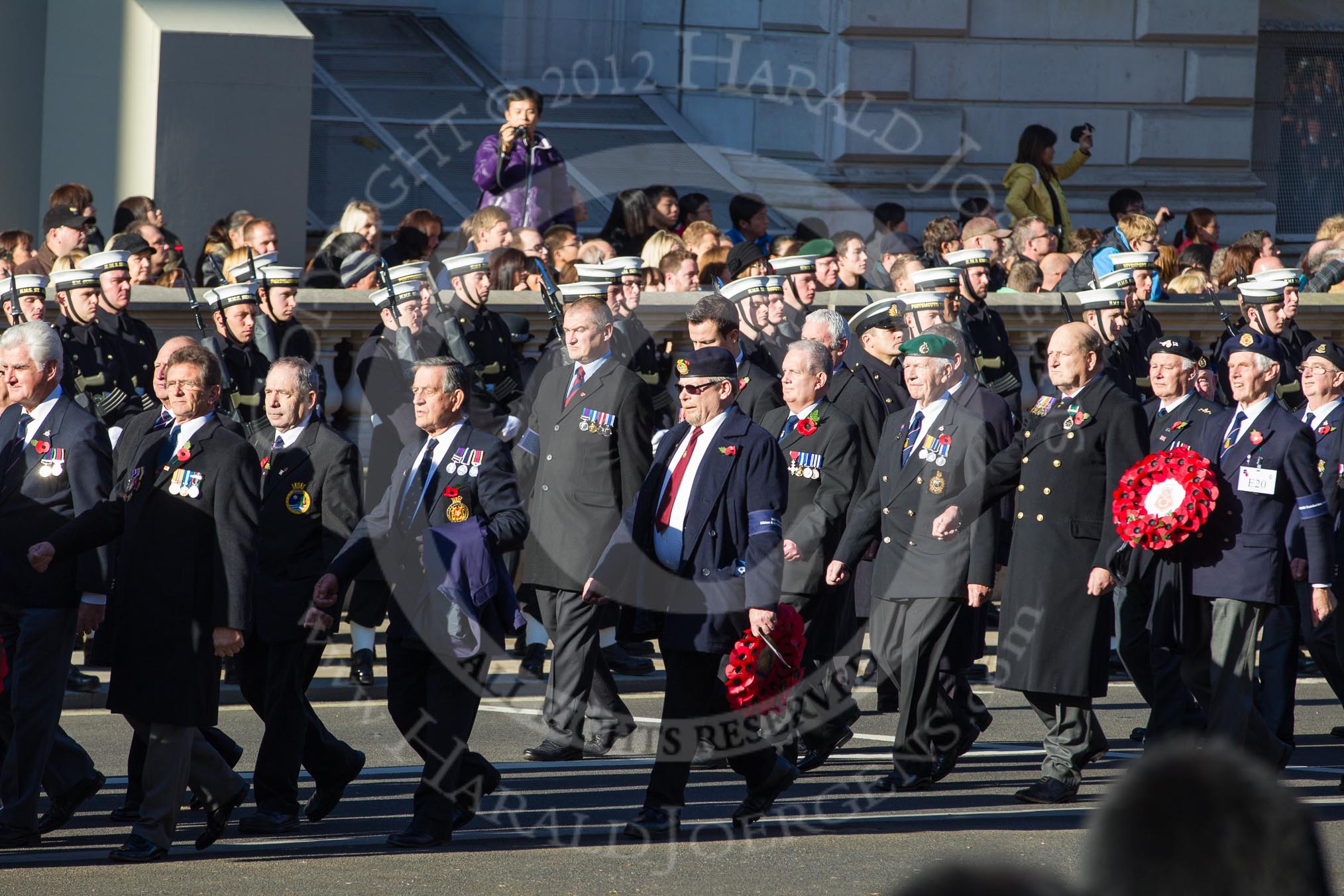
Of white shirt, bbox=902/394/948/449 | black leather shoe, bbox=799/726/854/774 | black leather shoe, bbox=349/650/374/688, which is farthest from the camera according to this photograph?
black leather shoe, bbox=349/650/374/688

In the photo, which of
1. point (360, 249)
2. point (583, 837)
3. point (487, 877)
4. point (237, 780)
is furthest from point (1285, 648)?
point (360, 249)

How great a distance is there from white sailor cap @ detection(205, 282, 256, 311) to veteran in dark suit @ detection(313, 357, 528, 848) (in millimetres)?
3253

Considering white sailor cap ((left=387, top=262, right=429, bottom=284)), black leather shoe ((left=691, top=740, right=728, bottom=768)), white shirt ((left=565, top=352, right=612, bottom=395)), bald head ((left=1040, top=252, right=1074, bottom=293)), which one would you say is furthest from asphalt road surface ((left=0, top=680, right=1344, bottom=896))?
bald head ((left=1040, top=252, right=1074, bottom=293))

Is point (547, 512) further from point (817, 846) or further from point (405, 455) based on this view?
point (817, 846)

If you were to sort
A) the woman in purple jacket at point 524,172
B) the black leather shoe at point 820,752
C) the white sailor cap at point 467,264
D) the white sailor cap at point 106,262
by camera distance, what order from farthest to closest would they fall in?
the woman in purple jacket at point 524,172
the white sailor cap at point 467,264
the white sailor cap at point 106,262
the black leather shoe at point 820,752

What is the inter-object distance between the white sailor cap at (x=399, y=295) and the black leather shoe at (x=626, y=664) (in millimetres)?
2262

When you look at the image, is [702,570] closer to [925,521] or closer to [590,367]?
[925,521]

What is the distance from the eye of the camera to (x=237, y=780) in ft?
22.7

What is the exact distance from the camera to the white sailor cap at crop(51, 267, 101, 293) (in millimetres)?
10328

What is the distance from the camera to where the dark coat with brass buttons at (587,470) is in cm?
920

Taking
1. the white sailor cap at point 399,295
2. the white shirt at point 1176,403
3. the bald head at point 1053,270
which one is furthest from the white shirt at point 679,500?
the bald head at point 1053,270

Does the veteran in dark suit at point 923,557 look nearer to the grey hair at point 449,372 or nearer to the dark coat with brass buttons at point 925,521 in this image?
the dark coat with brass buttons at point 925,521

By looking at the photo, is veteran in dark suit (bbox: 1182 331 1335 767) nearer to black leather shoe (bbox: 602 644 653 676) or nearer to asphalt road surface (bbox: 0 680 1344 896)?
asphalt road surface (bbox: 0 680 1344 896)

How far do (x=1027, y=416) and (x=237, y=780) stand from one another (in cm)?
383
